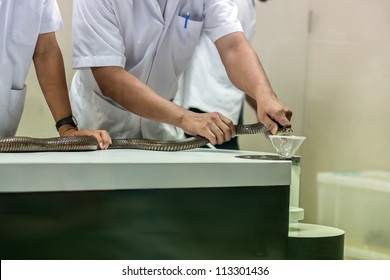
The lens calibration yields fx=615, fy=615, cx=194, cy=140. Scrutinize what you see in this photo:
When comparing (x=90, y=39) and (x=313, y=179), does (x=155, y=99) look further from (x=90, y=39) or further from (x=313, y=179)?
(x=313, y=179)

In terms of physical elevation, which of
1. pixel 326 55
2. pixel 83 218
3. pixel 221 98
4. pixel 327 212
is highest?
pixel 326 55

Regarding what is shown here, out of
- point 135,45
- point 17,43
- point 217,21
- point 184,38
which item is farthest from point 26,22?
point 217,21

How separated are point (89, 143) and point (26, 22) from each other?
0.39 metres

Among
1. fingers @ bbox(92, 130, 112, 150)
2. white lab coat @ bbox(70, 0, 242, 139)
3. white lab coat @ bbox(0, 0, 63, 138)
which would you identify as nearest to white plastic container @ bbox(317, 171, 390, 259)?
white lab coat @ bbox(70, 0, 242, 139)

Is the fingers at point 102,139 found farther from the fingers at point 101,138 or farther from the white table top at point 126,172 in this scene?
the white table top at point 126,172

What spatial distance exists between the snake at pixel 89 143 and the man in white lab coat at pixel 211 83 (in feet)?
0.62

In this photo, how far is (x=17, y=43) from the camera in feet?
4.97

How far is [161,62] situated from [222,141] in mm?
330

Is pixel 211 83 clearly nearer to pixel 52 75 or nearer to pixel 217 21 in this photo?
pixel 217 21

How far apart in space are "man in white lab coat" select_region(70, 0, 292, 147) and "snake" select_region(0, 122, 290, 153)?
1.3 inches

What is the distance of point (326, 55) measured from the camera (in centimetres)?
194

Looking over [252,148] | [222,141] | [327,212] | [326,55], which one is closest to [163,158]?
[222,141]

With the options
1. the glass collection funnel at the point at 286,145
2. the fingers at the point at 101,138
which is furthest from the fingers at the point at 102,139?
the glass collection funnel at the point at 286,145

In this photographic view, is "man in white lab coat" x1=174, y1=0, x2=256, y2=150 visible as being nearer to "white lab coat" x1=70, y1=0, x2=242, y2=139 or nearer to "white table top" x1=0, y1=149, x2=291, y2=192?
"white lab coat" x1=70, y1=0, x2=242, y2=139
